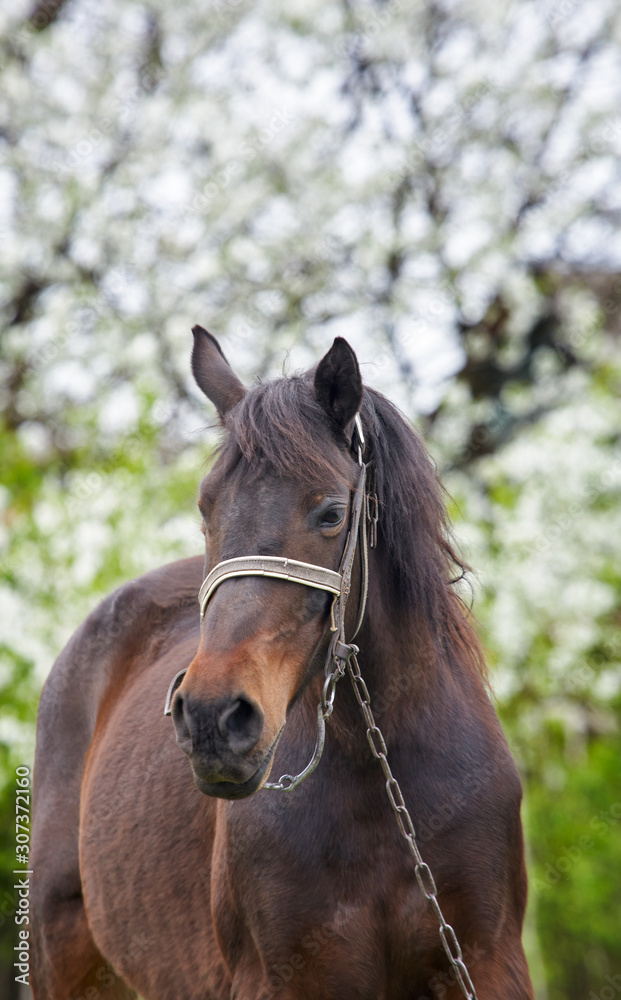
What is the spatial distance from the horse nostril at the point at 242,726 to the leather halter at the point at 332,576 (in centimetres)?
28

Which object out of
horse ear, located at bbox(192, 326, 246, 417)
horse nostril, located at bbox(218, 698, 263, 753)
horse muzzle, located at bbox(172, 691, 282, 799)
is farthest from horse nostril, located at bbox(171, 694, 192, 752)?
horse ear, located at bbox(192, 326, 246, 417)

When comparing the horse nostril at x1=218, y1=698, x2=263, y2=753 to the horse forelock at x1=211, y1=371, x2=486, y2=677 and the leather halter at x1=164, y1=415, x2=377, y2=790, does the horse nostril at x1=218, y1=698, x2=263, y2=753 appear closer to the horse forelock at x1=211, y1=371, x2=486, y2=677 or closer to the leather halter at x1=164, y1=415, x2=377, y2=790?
the leather halter at x1=164, y1=415, x2=377, y2=790

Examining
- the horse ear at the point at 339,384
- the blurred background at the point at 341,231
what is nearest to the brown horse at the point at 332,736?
the horse ear at the point at 339,384

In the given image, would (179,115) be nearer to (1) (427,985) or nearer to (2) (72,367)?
(2) (72,367)

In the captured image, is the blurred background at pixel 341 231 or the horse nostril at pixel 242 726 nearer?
the horse nostril at pixel 242 726

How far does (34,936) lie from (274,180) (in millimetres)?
12553

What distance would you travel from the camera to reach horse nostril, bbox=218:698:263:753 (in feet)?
7.36

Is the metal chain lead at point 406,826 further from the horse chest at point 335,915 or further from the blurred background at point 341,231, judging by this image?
the blurred background at point 341,231

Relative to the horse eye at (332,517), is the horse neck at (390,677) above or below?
below

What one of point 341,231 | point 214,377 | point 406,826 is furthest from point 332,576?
point 341,231

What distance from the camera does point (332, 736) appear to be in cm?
302

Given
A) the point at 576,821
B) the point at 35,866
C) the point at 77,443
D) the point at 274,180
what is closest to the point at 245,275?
the point at 274,180

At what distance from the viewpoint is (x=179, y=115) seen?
47.5 feet

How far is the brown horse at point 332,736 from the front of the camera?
245 cm
